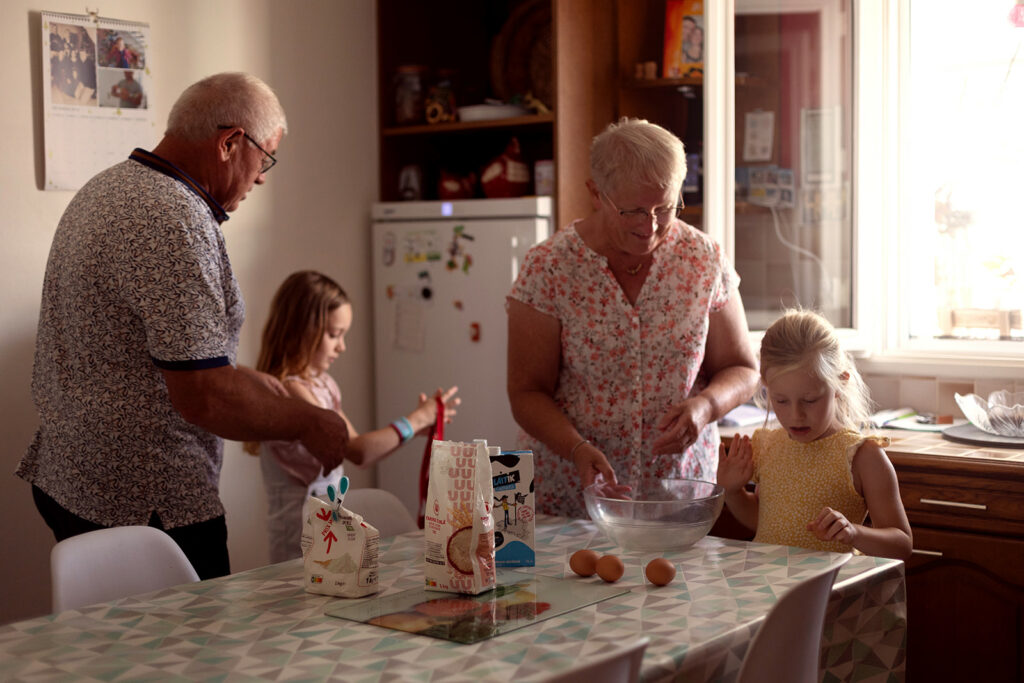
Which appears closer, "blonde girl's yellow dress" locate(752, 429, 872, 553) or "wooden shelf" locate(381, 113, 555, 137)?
"blonde girl's yellow dress" locate(752, 429, 872, 553)

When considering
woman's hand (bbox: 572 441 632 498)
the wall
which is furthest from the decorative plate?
the wall

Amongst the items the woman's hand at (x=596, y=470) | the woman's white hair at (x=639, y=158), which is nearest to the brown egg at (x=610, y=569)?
the woman's hand at (x=596, y=470)

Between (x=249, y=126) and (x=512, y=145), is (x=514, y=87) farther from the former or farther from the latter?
(x=249, y=126)

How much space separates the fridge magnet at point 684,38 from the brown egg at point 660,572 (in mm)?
1995

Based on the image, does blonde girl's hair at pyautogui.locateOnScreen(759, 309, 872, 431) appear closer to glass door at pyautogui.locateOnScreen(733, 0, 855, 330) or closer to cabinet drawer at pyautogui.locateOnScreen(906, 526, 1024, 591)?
cabinet drawer at pyautogui.locateOnScreen(906, 526, 1024, 591)

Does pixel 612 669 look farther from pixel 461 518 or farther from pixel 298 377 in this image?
pixel 298 377

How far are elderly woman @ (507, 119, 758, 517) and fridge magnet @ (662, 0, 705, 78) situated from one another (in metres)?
1.23

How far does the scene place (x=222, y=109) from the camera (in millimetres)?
1992

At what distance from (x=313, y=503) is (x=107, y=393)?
523 mm

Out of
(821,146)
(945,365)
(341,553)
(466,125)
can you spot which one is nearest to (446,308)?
(466,125)

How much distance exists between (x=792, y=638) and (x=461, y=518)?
0.49 m

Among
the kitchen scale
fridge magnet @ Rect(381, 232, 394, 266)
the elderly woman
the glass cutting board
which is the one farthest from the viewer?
fridge magnet @ Rect(381, 232, 394, 266)

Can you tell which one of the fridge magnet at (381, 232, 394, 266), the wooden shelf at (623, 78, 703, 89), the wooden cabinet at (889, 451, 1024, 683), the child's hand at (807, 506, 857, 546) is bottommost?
the wooden cabinet at (889, 451, 1024, 683)

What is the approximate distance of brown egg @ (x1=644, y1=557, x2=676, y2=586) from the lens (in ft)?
5.25
